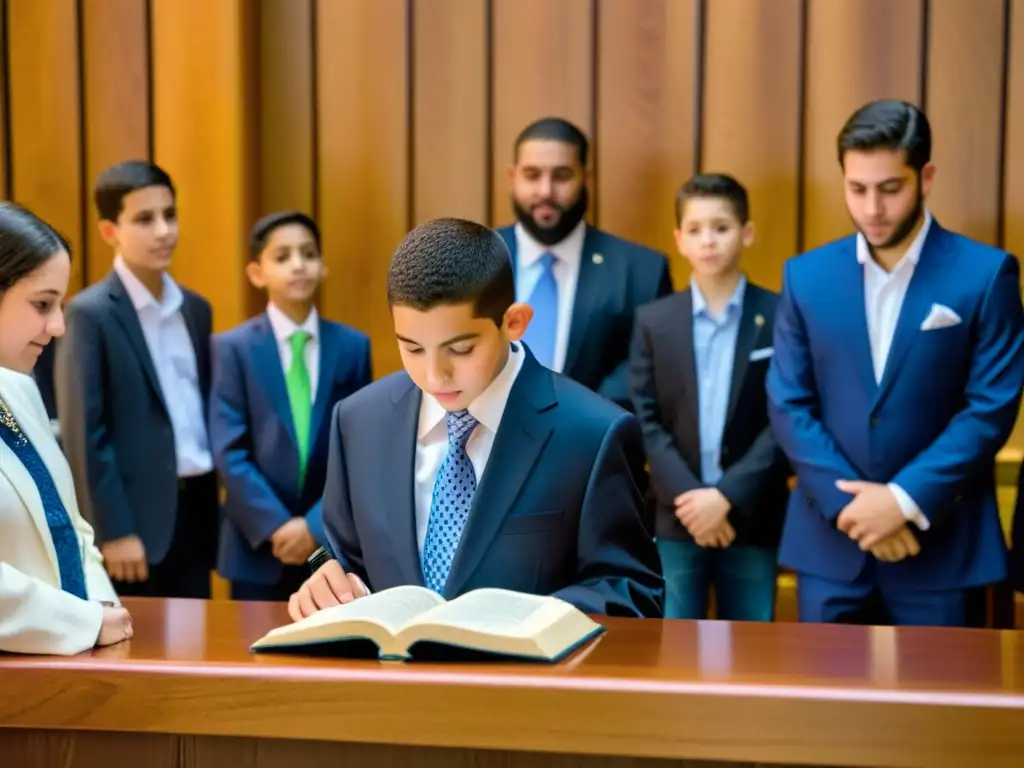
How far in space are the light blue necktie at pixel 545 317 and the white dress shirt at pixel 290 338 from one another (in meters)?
0.60

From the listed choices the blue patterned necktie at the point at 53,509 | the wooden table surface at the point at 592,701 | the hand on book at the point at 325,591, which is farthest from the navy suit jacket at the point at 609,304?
the wooden table surface at the point at 592,701

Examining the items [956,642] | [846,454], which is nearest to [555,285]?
[846,454]

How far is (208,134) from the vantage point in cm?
453

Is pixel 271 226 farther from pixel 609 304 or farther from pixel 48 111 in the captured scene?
pixel 48 111

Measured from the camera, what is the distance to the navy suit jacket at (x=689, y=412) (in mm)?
3566

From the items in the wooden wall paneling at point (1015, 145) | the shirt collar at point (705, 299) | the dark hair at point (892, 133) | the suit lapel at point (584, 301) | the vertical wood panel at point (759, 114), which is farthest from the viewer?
the vertical wood panel at point (759, 114)

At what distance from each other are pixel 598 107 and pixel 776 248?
2.51 feet

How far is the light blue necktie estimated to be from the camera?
3.81 meters

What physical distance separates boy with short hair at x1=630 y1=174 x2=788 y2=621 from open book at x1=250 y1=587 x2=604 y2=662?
69.4 inches

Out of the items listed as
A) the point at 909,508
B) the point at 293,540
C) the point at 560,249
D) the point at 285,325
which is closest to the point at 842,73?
the point at 560,249

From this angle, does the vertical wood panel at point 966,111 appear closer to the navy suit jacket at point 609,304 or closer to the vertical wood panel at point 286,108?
the navy suit jacket at point 609,304

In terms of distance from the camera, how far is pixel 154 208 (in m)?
3.83

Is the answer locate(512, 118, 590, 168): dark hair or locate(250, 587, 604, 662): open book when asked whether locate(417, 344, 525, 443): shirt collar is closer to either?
locate(250, 587, 604, 662): open book

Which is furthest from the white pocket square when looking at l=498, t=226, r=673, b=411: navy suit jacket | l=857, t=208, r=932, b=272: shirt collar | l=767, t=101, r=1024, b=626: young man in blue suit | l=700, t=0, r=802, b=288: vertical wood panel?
l=700, t=0, r=802, b=288: vertical wood panel
